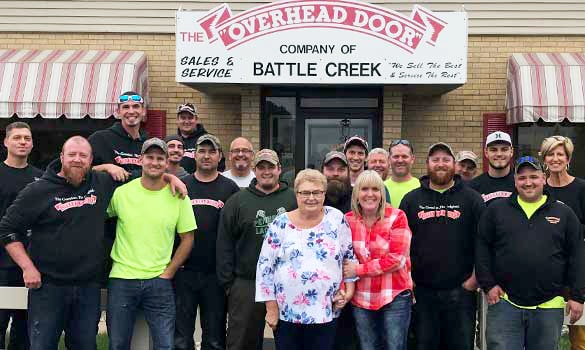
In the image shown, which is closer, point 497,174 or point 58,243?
point 58,243

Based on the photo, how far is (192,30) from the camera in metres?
7.79

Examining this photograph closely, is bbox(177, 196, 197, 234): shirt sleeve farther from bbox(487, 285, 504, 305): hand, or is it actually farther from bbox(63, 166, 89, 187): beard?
bbox(487, 285, 504, 305): hand

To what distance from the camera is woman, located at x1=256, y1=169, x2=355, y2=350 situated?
151 inches

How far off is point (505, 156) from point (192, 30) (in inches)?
178

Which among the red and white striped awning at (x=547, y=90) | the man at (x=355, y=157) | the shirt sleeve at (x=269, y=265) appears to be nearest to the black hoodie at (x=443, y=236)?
the man at (x=355, y=157)

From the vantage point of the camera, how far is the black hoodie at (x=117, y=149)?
5035 millimetres

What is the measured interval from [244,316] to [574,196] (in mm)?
2771

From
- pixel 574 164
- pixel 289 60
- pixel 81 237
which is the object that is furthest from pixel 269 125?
pixel 81 237

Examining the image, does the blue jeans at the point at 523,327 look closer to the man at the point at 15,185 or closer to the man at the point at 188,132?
the man at the point at 188,132

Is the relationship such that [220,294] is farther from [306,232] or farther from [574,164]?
[574,164]

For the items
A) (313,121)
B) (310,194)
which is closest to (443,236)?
(310,194)

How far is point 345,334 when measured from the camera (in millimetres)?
4457

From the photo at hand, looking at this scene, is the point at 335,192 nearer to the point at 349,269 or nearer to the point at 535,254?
the point at 349,269

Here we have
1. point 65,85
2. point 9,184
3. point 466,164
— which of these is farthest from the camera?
point 65,85
